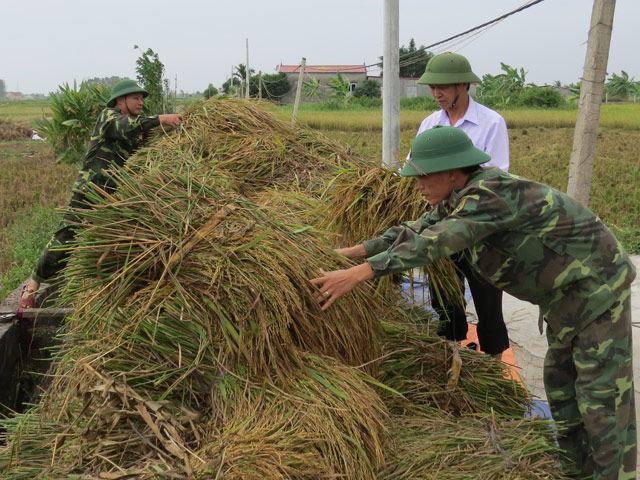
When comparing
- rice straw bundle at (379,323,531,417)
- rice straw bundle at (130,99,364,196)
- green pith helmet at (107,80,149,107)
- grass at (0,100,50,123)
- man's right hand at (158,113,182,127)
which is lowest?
grass at (0,100,50,123)

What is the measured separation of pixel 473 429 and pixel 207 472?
3.62ft

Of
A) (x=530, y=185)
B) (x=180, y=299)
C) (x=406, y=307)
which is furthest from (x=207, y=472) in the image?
(x=406, y=307)

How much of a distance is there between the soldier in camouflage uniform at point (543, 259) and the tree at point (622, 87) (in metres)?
45.2

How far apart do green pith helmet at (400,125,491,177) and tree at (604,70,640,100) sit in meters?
45.4

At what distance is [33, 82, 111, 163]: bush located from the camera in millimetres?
9883

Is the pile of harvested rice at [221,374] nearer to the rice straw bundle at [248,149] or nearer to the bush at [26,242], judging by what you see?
the rice straw bundle at [248,149]

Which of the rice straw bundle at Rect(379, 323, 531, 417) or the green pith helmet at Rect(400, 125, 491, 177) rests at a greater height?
the green pith helmet at Rect(400, 125, 491, 177)

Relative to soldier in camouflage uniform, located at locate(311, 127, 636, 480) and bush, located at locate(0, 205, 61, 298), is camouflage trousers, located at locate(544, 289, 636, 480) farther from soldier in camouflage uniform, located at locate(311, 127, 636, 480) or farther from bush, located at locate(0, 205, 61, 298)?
bush, located at locate(0, 205, 61, 298)

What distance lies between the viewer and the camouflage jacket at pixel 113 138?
4.18 meters

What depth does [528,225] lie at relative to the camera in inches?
88.0

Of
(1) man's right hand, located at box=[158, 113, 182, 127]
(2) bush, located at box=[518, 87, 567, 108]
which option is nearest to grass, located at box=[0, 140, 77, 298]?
(1) man's right hand, located at box=[158, 113, 182, 127]

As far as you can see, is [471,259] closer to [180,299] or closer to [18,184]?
[180,299]

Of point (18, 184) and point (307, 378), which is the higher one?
point (307, 378)

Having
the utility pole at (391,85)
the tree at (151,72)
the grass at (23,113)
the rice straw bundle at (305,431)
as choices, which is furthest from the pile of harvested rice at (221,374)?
the grass at (23,113)
